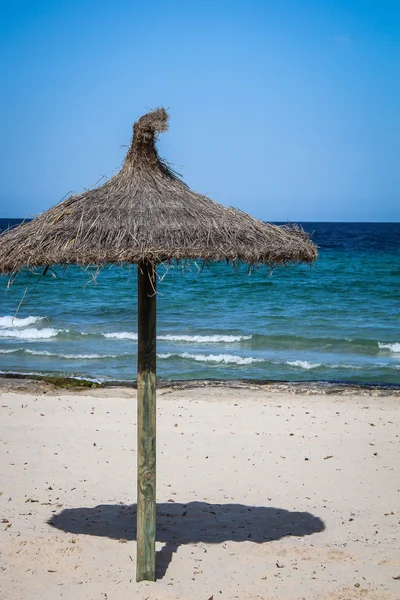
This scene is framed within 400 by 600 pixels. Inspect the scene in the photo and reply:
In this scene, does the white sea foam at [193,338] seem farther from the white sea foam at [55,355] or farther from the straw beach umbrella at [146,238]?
the straw beach umbrella at [146,238]

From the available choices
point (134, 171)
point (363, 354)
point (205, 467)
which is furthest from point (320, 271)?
point (134, 171)

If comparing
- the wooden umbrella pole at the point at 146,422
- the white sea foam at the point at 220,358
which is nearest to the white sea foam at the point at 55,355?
the white sea foam at the point at 220,358

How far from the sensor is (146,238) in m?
4.22

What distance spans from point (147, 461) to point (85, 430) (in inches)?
148

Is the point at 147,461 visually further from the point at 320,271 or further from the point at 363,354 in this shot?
the point at 320,271

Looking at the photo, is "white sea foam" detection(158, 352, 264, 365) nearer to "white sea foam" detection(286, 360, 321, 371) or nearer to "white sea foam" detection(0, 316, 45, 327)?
"white sea foam" detection(286, 360, 321, 371)

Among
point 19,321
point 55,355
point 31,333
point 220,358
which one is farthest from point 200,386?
point 19,321

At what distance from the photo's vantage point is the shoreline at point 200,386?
34.6ft

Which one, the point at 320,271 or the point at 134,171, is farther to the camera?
the point at 320,271

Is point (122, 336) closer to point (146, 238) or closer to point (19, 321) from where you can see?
point (19, 321)

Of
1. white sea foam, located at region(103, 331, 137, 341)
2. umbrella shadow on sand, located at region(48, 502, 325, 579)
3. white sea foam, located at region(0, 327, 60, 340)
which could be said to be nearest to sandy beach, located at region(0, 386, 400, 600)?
umbrella shadow on sand, located at region(48, 502, 325, 579)

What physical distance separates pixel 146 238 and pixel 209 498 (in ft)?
10.4

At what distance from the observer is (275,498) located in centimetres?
650

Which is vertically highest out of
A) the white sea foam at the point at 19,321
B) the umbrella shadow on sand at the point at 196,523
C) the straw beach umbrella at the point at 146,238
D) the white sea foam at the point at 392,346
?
the straw beach umbrella at the point at 146,238
